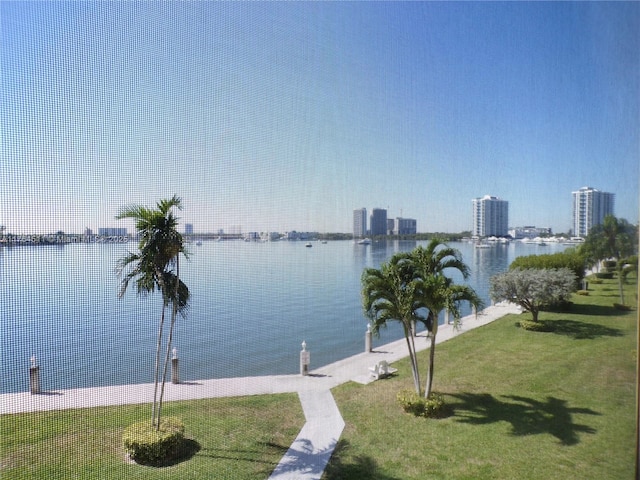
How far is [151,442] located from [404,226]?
2.46 meters

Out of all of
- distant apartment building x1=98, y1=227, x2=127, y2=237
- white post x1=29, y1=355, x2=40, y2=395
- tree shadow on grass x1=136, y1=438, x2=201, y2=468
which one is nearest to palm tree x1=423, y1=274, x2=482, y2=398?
tree shadow on grass x1=136, y1=438, x2=201, y2=468

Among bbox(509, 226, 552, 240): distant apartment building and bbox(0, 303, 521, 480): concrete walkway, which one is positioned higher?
bbox(509, 226, 552, 240): distant apartment building

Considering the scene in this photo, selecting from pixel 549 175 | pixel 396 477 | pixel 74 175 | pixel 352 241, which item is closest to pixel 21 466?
pixel 74 175

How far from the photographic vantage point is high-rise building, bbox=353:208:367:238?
3.09 m

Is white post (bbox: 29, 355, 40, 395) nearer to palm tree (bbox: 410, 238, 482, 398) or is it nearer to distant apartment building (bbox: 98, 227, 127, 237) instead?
distant apartment building (bbox: 98, 227, 127, 237)

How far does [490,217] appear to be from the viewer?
12.1 ft

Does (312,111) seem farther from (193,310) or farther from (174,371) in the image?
(174,371)

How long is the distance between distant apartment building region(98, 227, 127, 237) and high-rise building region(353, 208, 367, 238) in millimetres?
1763

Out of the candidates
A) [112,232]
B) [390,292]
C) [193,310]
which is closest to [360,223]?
[390,292]

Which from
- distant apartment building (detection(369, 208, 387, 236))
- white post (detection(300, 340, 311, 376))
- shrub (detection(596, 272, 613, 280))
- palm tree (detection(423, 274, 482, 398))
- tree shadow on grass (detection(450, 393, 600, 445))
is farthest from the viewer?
white post (detection(300, 340, 311, 376))

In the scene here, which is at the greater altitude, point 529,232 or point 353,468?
point 529,232

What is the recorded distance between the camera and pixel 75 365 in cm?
171

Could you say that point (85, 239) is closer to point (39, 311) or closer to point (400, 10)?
point (39, 311)

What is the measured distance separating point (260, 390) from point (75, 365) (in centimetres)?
162
